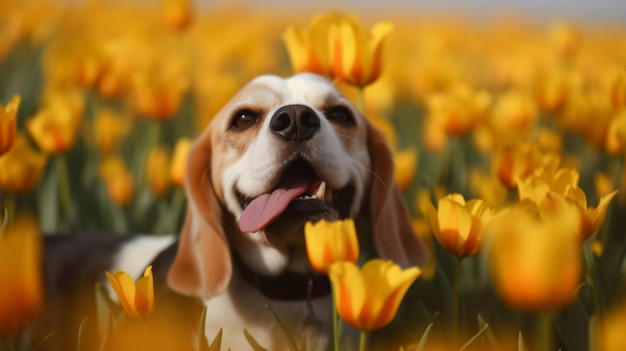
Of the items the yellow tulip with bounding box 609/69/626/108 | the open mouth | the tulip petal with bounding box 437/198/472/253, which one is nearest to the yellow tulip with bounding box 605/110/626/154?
the yellow tulip with bounding box 609/69/626/108

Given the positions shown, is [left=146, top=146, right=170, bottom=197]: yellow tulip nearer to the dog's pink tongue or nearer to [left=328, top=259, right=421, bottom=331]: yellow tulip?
the dog's pink tongue

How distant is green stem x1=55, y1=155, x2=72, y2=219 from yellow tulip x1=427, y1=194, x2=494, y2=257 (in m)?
2.20

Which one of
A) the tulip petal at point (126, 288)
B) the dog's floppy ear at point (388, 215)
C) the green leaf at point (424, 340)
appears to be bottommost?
the dog's floppy ear at point (388, 215)

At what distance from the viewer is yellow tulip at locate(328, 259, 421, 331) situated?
168cm

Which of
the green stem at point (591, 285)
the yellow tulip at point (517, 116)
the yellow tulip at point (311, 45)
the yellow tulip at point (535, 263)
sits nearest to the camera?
the yellow tulip at point (535, 263)

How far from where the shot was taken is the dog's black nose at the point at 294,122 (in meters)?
2.56

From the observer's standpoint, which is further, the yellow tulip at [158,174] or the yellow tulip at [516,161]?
the yellow tulip at [158,174]

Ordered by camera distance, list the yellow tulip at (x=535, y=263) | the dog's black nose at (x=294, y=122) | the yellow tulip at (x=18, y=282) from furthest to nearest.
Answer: the dog's black nose at (x=294, y=122), the yellow tulip at (x=18, y=282), the yellow tulip at (x=535, y=263)

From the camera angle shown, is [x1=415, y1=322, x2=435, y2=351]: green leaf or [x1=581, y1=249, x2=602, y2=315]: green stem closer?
[x1=415, y1=322, x2=435, y2=351]: green leaf

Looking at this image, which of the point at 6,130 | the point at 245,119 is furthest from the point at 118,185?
the point at 6,130

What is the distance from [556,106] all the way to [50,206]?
2.51m

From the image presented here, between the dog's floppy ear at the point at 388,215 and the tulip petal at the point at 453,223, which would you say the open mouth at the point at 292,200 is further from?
the tulip petal at the point at 453,223

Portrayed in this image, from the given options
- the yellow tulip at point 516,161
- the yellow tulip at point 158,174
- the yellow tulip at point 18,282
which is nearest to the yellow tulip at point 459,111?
the yellow tulip at point 516,161

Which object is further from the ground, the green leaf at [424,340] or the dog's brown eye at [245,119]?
the dog's brown eye at [245,119]
